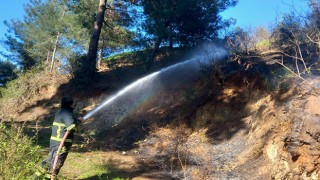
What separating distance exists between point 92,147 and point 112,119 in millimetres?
4265

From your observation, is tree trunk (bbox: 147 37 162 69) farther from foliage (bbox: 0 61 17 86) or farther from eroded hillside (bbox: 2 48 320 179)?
foliage (bbox: 0 61 17 86)

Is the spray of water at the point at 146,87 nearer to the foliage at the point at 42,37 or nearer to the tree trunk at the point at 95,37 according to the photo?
the tree trunk at the point at 95,37

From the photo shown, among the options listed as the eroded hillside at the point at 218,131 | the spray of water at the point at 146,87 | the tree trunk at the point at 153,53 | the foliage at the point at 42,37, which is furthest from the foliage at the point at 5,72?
the eroded hillside at the point at 218,131

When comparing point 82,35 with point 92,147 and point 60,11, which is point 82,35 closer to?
point 60,11

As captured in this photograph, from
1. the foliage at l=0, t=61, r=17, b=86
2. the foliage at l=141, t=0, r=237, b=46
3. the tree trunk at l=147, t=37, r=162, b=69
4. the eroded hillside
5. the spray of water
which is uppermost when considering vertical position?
the foliage at l=0, t=61, r=17, b=86

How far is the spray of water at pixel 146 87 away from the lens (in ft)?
48.6

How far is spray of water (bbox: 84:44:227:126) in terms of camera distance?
584 inches

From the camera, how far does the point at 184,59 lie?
18.2 m

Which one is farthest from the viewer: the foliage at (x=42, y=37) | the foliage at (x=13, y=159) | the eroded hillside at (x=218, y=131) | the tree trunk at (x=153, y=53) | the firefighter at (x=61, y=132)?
the foliage at (x=42, y=37)

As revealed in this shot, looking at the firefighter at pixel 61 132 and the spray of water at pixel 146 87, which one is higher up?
the spray of water at pixel 146 87

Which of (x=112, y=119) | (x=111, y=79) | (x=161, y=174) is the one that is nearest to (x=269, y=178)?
(x=161, y=174)

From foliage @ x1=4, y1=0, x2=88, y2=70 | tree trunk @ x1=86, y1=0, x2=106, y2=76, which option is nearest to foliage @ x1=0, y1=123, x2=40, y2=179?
tree trunk @ x1=86, y1=0, x2=106, y2=76

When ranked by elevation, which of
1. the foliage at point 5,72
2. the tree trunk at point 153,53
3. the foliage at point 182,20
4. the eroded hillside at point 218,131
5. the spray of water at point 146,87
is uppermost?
the foliage at point 5,72

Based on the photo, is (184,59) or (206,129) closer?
(206,129)
